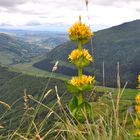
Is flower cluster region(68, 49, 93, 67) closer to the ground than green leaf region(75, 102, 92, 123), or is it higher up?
higher up

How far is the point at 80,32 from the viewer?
523 cm

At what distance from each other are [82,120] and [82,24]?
148 cm

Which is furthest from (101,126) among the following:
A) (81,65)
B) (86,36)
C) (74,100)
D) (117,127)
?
(86,36)

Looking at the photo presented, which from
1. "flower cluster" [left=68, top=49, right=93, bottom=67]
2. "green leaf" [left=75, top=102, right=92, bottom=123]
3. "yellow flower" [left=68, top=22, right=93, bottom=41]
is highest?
"yellow flower" [left=68, top=22, right=93, bottom=41]

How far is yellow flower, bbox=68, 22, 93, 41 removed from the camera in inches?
206

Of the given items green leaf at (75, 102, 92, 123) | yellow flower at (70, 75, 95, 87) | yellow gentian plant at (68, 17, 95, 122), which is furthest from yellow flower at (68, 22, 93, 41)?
green leaf at (75, 102, 92, 123)

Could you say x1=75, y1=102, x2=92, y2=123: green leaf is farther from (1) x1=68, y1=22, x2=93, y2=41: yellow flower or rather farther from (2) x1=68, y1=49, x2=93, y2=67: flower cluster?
(1) x1=68, y1=22, x2=93, y2=41: yellow flower

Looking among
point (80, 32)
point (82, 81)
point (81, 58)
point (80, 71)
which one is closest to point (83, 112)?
point (82, 81)

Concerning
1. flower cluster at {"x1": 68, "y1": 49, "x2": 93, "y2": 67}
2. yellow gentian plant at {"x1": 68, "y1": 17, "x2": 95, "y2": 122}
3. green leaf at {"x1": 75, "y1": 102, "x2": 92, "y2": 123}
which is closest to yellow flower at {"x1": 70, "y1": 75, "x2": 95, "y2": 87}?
yellow gentian plant at {"x1": 68, "y1": 17, "x2": 95, "y2": 122}

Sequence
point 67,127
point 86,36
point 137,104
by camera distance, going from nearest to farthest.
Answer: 1. point 137,104
2. point 86,36
3. point 67,127

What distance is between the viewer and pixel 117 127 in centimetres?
573

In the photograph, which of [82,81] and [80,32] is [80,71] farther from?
[80,32]

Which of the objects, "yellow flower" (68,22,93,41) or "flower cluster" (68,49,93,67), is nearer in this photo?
"yellow flower" (68,22,93,41)

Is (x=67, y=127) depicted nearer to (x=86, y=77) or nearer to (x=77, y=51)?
(x=86, y=77)
